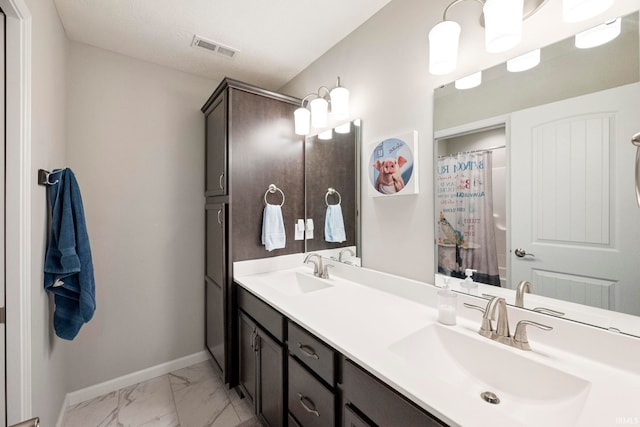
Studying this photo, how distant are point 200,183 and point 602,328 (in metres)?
2.48

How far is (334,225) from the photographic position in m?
1.91

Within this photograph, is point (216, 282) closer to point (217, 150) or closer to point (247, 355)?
point (247, 355)

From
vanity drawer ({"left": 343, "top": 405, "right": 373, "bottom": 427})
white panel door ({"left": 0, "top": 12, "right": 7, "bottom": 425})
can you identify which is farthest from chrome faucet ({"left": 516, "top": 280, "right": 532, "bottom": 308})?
white panel door ({"left": 0, "top": 12, "right": 7, "bottom": 425})

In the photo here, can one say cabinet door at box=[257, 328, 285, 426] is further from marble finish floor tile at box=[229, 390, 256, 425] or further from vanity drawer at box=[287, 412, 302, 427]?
marble finish floor tile at box=[229, 390, 256, 425]

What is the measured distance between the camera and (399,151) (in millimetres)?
1464

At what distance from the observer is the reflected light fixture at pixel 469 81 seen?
1.16 m

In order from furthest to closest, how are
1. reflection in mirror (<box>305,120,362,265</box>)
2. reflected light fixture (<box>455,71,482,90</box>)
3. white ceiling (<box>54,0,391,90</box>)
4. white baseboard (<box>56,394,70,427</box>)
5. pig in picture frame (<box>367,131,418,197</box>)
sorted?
1. reflection in mirror (<box>305,120,362,265</box>)
2. white baseboard (<box>56,394,70,427</box>)
3. white ceiling (<box>54,0,391,90</box>)
4. pig in picture frame (<box>367,131,418,197</box>)
5. reflected light fixture (<box>455,71,482,90</box>)

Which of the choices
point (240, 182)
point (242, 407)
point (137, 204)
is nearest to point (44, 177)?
point (137, 204)

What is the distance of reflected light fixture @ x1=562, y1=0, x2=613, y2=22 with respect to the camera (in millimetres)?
842

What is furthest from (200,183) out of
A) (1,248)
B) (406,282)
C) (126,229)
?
(406,282)

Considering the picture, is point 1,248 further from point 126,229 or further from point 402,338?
point 402,338

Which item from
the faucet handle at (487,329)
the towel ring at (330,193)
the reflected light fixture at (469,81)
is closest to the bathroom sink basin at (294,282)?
the towel ring at (330,193)

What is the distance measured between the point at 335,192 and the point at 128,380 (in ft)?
6.81

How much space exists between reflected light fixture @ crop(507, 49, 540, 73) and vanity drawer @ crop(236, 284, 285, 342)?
142 cm
